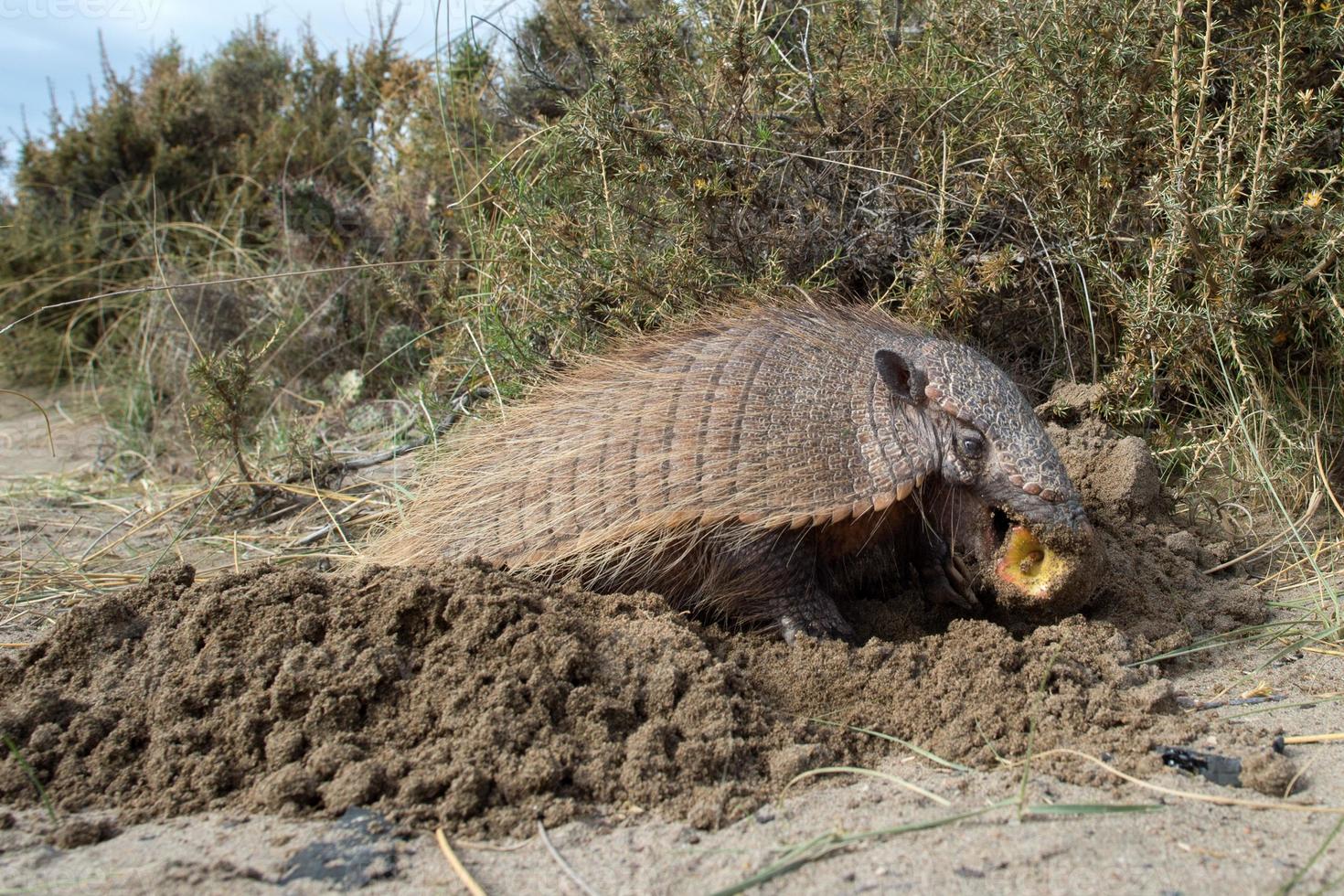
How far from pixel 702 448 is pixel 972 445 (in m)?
0.88

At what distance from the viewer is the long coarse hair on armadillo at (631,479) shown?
11.0 ft

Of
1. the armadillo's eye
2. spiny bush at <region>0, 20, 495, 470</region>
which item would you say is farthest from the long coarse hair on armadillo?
spiny bush at <region>0, 20, 495, 470</region>

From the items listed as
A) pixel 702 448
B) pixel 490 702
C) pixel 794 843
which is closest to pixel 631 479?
pixel 702 448

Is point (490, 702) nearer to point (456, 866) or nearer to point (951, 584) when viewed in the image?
point (456, 866)

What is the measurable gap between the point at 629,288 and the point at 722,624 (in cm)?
161

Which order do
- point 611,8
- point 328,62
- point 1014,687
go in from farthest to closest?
point 328,62 < point 611,8 < point 1014,687

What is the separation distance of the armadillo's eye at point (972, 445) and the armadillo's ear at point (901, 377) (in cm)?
19

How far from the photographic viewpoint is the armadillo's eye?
10.9 feet

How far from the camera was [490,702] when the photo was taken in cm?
263

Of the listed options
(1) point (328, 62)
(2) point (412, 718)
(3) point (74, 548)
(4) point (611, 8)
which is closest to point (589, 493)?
(2) point (412, 718)

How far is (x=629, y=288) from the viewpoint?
4504 mm

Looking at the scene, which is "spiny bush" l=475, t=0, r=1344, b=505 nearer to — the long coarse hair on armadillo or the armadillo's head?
the long coarse hair on armadillo

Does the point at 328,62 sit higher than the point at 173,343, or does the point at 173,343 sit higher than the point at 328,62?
the point at 328,62

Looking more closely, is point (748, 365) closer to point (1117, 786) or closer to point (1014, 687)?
point (1014, 687)
